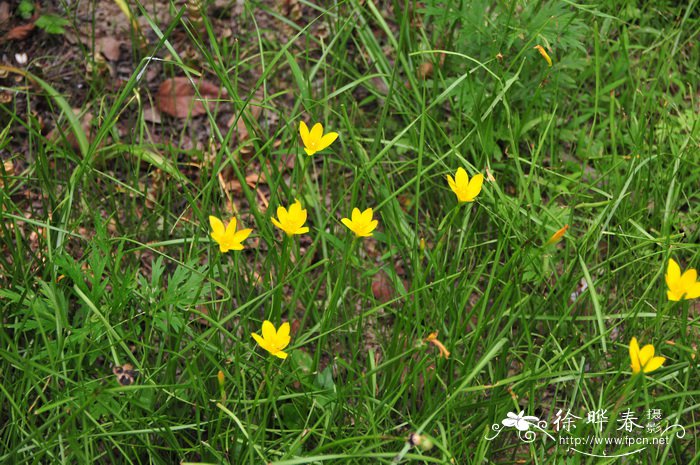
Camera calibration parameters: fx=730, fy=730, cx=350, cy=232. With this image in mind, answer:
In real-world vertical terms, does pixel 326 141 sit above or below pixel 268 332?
above

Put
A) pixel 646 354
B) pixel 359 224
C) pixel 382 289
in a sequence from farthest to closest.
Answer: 1. pixel 382 289
2. pixel 359 224
3. pixel 646 354

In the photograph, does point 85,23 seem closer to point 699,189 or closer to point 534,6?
point 534,6

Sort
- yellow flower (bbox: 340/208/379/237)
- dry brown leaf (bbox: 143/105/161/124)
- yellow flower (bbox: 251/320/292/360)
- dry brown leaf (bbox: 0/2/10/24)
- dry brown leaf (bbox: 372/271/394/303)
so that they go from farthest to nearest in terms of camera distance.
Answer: dry brown leaf (bbox: 0/2/10/24), dry brown leaf (bbox: 143/105/161/124), dry brown leaf (bbox: 372/271/394/303), yellow flower (bbox: 340/208/379/237), yellow flower (bbox: 251/320/292/360)

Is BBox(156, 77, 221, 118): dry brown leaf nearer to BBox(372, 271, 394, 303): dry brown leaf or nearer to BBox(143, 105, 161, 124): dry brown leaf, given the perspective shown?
BBox(143, 105, 161, 124): dry brown leaf

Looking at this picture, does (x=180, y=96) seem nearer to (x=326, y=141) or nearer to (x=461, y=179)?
(x=326, y=141)

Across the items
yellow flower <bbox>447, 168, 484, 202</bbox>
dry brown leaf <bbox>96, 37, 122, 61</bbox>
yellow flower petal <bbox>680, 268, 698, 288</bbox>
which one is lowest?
dry brown leaf <bbox>96, 37, 122, 61</bbox>

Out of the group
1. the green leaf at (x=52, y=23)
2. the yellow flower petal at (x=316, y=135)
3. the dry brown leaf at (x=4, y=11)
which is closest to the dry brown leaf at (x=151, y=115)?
the green leaf at (x=52, y=23)

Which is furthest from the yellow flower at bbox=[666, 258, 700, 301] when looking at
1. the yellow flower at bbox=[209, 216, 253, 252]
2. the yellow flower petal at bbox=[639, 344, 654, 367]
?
the yellow flower at bbox=[209, 216, 253, 252]

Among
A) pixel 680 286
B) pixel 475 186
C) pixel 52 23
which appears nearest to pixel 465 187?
pixel 475 186
